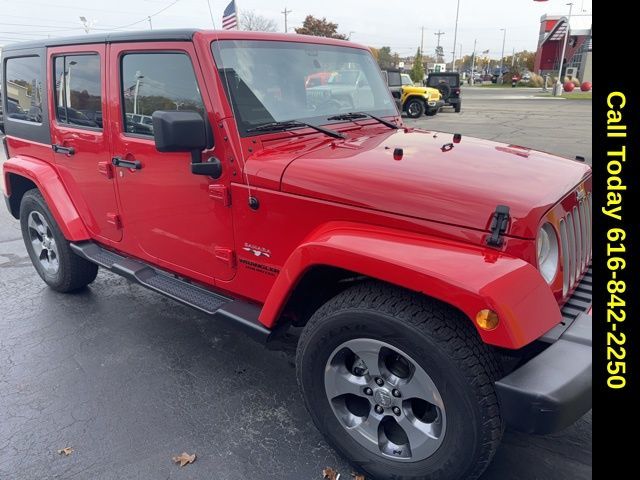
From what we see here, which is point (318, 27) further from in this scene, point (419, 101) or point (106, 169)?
point (106, 169)

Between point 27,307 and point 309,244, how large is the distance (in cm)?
322

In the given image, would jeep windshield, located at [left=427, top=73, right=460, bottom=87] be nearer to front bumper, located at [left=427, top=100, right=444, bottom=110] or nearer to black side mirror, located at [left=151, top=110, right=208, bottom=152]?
front bumper, located at [left=427, top=100, right=444, bottom=110]

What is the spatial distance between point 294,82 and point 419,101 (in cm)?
1862

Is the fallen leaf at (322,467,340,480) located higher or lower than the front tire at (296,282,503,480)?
lower

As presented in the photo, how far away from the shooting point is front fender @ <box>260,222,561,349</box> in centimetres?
172

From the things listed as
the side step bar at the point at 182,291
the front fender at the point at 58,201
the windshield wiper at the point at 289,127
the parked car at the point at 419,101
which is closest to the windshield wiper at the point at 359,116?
the windshield wiper at the point at 289,127

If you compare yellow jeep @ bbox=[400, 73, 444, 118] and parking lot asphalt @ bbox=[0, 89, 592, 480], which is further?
yellow jeep @ bbox=[400, 73, 444, 118]

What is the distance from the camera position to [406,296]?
6.64 feet

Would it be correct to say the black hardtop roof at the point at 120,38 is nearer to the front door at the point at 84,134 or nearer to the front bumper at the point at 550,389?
the front door at the point at 84,134

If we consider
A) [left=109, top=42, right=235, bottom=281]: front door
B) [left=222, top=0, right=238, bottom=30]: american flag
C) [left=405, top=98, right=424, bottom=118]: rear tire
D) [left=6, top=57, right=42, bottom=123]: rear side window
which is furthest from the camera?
[left=405, top=98, right=424, bottom=118]: rear tire

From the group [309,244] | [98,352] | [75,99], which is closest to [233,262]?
[309,244]
